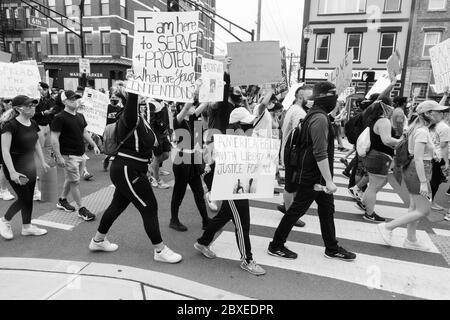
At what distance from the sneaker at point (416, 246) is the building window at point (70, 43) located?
34.0 metres

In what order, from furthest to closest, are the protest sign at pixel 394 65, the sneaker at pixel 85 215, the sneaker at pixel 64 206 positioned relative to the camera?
1. the protest sign at pixel 394 65
2. the sneaker at pixel 64 206
3. the sneaker at pixel 85 215

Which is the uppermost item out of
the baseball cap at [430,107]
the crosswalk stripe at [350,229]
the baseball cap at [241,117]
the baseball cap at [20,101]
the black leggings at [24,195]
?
the baseball cap at [430,107]

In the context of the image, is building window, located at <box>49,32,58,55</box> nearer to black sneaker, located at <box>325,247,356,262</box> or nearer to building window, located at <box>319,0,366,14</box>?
building window, located at <box>319,0,366,14</box>

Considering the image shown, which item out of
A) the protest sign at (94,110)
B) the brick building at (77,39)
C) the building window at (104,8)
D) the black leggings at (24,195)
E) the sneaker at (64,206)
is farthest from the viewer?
the brick building at (77,39)

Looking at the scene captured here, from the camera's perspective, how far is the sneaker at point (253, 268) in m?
3.33

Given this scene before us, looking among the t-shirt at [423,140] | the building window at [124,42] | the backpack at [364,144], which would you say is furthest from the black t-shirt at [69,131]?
the building window at [124,42]

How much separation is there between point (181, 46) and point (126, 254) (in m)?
2.41

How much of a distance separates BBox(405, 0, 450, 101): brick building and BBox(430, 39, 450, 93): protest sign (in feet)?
63.3

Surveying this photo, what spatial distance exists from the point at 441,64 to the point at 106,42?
2963cm

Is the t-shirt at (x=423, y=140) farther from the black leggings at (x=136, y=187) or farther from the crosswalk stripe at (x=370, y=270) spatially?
the black leggings at (x=136, y=187)
